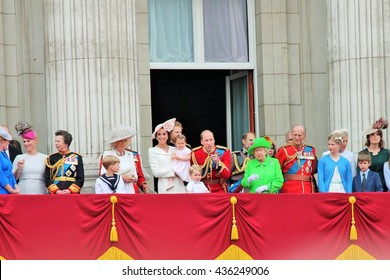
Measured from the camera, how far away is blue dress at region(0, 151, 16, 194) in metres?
17.6

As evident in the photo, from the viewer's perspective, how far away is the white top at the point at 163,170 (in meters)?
19.0

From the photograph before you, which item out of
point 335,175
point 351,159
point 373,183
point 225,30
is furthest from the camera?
point 225,30

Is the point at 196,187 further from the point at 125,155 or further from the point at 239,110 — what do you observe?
the point at 239,110

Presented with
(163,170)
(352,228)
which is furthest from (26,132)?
(352,228)

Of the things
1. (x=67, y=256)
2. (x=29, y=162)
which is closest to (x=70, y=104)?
(x=29, y=162)

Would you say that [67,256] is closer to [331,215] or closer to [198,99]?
[331,215]

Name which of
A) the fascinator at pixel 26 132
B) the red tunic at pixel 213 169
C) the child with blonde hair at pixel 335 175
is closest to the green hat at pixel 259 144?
the red tunic at pixel 213 169

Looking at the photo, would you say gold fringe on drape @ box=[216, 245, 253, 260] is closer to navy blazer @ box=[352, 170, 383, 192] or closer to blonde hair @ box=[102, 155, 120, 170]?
blonde hair @ box=[102, 155, 120, 170]

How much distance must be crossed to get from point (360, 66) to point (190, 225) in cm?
552

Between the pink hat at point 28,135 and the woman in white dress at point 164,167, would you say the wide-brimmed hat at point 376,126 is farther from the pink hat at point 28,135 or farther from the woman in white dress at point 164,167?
the pink hat at point 28,135

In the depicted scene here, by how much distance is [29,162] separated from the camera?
60.6ft

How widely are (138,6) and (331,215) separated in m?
6.23

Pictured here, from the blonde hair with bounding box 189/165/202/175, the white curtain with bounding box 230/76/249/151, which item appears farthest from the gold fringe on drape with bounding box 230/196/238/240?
the white curtain with bounding box 230/76/249/151

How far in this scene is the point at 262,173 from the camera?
61.0 feet
